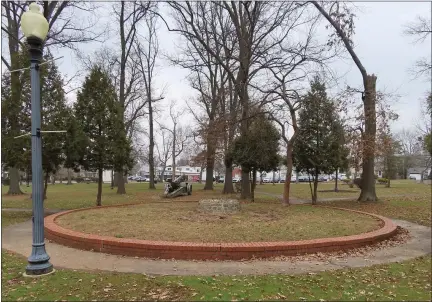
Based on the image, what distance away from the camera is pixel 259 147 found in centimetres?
1716

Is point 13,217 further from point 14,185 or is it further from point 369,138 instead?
point 14,185

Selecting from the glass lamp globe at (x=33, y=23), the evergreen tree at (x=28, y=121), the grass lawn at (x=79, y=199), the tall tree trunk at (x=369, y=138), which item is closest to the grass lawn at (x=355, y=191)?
the tall tree trunk at (x=369, y=138)

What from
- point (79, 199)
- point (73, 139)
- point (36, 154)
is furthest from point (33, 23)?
point (79, 199)

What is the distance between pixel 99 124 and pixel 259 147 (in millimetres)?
7095

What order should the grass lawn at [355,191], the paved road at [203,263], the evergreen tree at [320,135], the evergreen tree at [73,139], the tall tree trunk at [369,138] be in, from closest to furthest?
1. the paved road at [203,263]
2. the evergreen tree at [73,139]
3. the evergreen tree at [320,135]
4. the tall tree trunk at [369,138]
5. the grass lawn at [355,191]

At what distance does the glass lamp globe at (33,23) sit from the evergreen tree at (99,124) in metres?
9.50

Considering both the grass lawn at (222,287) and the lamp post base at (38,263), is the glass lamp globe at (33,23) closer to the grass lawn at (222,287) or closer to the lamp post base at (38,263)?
the lamp post base at (38,263)

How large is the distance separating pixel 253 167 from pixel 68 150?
8.42 metres

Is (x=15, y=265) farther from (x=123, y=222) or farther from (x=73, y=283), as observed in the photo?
(x=123, y=222)

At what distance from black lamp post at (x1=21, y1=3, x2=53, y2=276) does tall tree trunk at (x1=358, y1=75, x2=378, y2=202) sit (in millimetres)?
14363

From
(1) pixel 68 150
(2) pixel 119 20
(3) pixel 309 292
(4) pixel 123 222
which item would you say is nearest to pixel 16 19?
(2) pixel 119 20

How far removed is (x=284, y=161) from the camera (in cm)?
1911

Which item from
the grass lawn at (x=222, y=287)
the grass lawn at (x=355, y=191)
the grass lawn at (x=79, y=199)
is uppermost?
the grass lawn at (x=222, y=287)

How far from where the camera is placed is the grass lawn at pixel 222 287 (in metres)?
4.77
